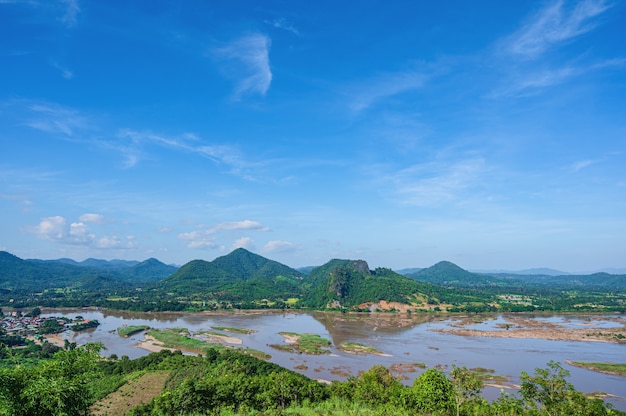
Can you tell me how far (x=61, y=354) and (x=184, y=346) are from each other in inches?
2184

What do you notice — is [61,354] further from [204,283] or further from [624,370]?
[204,283]

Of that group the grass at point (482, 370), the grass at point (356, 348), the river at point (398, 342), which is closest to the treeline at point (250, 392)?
the river at point (398, 342)

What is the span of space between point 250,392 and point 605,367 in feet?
157

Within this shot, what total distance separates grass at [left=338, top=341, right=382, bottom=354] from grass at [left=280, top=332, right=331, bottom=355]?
320 centimetres

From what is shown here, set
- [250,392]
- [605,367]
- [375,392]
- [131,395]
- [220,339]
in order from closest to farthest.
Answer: [375,392], [250,392], [131,395], [605,367], [220,339]

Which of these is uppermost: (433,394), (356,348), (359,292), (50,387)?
(50,387)

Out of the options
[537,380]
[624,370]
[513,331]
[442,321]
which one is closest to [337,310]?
[442,321]

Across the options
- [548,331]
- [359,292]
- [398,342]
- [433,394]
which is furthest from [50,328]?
[548,331]

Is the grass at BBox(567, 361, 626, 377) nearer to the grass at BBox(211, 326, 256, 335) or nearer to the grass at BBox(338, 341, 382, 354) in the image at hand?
the grass at BBox(338, 341, 382, 354)

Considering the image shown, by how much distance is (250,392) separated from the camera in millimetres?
25938

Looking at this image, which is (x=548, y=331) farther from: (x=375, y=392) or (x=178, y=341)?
(x=178, y=341)

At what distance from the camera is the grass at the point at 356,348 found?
57.2 metres

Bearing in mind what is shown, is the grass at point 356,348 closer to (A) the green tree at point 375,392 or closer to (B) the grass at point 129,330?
(A) the green tree at point 375,392

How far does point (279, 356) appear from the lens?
5497cm
